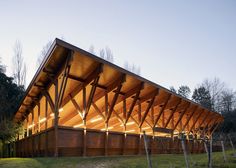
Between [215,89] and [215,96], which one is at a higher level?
[215,89]

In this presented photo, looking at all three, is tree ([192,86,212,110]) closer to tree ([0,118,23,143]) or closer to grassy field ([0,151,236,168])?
tree ([0,118,23,143])

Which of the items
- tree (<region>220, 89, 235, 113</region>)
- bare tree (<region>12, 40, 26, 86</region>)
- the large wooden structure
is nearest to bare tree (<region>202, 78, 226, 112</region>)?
tree (<region>220, 89, 235, 113</region>)

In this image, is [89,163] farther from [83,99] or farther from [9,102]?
[9,102]

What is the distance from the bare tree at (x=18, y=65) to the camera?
32906mm

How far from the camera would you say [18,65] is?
3316 cm

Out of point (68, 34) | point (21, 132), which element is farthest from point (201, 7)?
point (68, 34)

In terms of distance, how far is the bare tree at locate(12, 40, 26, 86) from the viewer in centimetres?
3291

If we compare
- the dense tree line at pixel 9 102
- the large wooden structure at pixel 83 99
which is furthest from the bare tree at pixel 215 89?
the dense tree line at pixel 9 102

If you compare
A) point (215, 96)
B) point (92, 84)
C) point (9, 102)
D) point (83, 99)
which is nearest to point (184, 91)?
point (215, 96)

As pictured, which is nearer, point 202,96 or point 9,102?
point 9,102

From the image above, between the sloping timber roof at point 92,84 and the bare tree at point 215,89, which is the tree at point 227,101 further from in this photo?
the sloping timber roof at point 92,84

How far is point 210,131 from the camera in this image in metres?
27.3

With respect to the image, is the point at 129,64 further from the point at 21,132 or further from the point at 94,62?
the point at 94,62

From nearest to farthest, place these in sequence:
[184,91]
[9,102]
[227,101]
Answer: [9,102]
[227,101]
[184,91]
